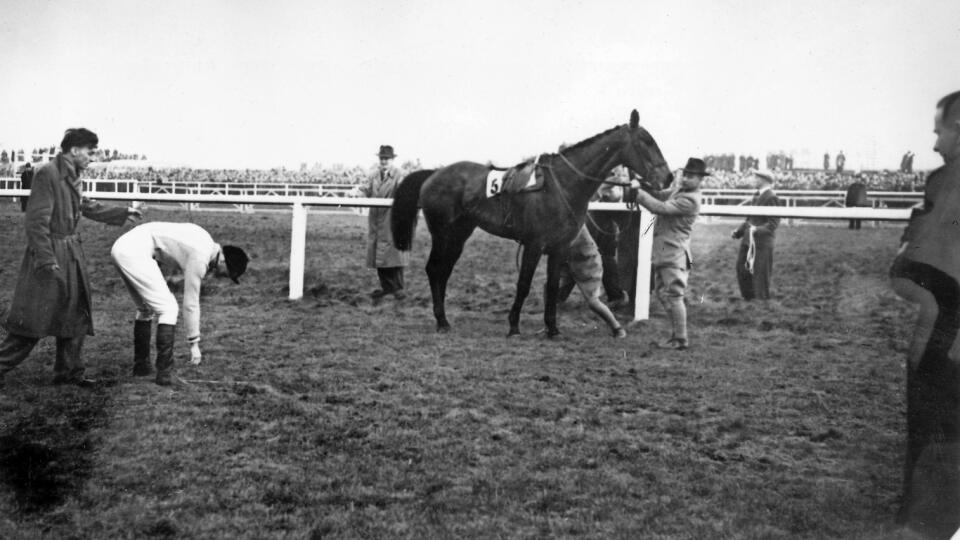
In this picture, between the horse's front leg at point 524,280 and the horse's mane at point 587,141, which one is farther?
the horse's front leg at point 524,280

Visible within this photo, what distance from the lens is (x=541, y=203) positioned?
6898 millimetres

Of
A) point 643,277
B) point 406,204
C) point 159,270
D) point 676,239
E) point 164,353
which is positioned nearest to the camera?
point 164,353

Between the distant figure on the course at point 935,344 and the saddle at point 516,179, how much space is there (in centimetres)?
399

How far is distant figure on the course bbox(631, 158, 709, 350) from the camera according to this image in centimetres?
643

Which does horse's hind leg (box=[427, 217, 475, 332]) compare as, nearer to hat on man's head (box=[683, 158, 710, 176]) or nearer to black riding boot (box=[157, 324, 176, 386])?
hat on man's head (box=[683, 158, 710, 176])

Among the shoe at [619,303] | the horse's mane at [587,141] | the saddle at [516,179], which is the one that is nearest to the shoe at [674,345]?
the saddle at [516,179]

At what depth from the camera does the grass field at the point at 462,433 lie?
10.2 feet

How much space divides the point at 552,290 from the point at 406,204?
6.24 feet

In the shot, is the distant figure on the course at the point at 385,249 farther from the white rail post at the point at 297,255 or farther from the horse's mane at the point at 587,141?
the horse's mane at the point at 587,141

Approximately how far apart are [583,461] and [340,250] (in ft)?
30.9

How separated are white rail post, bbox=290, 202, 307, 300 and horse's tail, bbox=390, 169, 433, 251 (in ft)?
4.19

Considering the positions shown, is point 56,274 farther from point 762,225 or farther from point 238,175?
point 238,175

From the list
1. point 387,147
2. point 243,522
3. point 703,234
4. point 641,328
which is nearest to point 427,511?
point 243,522

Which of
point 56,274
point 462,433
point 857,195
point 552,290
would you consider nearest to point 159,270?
point 56,274
